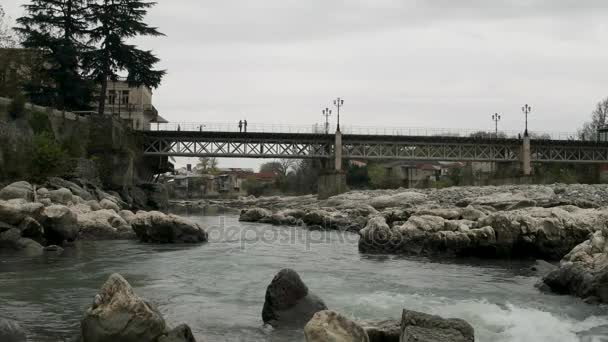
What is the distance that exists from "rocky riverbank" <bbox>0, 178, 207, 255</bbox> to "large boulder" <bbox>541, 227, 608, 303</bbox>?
38.2ft

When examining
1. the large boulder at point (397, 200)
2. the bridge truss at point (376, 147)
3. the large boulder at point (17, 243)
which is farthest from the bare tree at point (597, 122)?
the large boulder at point (17, 243)

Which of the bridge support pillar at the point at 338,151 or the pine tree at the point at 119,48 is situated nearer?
the pine tree at the point at 119,48

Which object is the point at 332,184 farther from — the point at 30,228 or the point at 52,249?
the point at 52,249

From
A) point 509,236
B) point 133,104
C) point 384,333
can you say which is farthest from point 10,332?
point 133,104

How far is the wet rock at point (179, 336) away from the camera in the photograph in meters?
6.04

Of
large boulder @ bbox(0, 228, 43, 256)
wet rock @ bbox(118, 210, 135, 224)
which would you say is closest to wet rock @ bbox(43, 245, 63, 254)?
large boulder @ bbox(0, 228, 43, 256)

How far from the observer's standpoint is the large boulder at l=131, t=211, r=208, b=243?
19.0 meters

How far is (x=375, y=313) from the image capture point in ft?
27.9

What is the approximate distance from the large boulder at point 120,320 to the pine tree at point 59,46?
3676 centimetres

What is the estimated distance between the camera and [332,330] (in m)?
5.80

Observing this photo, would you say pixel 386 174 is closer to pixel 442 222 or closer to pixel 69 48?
pixel 69 48

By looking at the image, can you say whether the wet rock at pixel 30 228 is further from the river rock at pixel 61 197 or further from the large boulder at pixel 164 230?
the river rock at pixel 61 197

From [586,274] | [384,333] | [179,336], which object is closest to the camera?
[179,336]

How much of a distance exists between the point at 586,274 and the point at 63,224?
13820 millimetres
